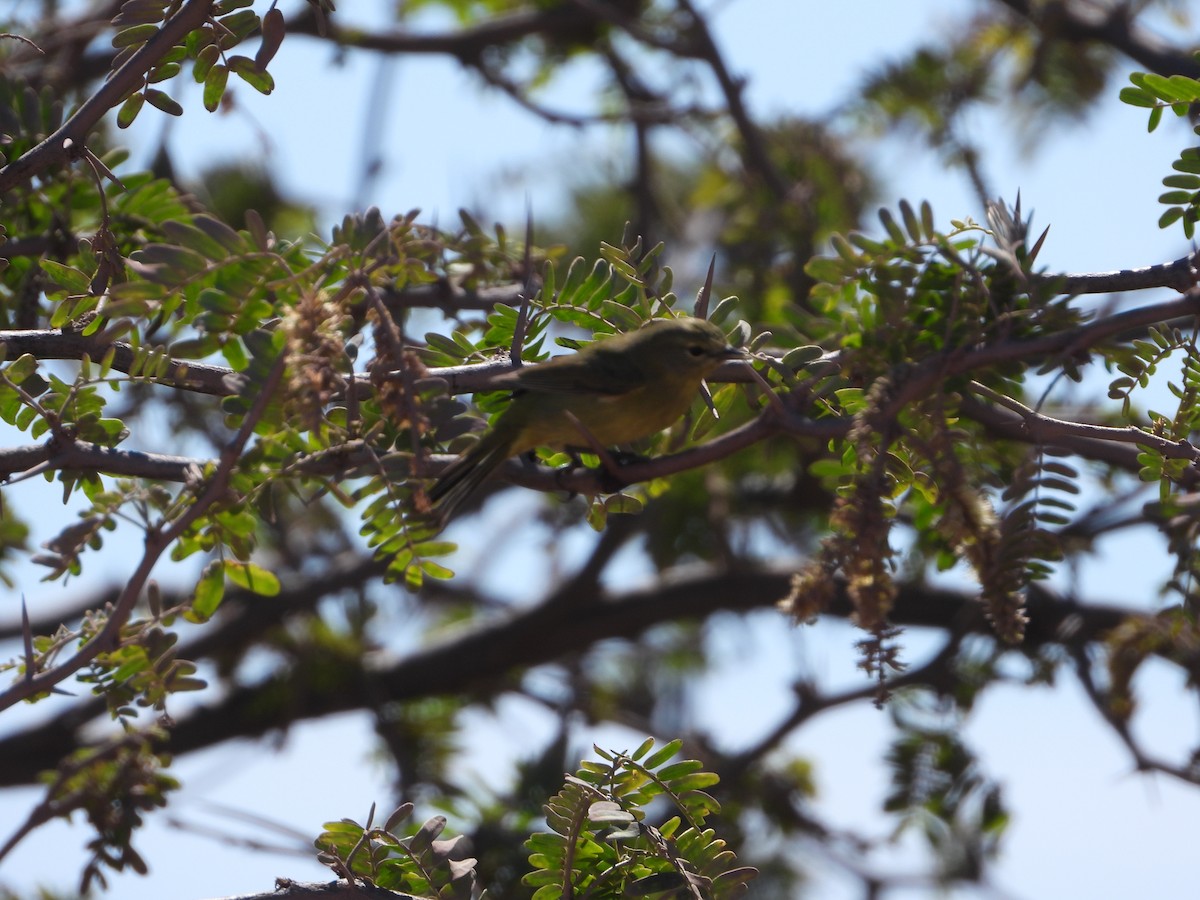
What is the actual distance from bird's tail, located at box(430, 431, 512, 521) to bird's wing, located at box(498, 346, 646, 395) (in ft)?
0.46

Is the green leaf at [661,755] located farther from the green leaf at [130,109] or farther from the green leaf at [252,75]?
the green leaf at [130,109]

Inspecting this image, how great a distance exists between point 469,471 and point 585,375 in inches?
15.8

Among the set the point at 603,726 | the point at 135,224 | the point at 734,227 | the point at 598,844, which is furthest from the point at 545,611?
the point at 598,844

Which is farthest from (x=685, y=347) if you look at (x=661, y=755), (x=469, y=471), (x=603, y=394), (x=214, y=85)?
(x=214, y=85)

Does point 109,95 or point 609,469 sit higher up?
point 109,95

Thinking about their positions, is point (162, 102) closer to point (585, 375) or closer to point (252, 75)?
point (252, 75)

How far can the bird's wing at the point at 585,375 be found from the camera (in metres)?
2.66

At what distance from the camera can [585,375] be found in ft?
9.37

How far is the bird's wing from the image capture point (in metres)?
2.66

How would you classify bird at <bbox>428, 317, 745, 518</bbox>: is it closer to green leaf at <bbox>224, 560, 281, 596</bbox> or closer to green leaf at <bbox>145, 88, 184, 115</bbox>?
green leaf at <bbox>224, 560, 281, 596</bbox>

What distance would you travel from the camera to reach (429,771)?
5430mm

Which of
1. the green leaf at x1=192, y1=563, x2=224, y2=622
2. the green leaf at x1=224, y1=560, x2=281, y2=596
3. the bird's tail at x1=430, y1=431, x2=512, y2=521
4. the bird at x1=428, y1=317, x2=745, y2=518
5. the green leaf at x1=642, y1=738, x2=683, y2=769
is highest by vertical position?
the bird at x1=428, y1=317, x2=745, y2=518

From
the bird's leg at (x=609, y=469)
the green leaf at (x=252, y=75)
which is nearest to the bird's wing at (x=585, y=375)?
the bird's leg at (x=609, y=469)

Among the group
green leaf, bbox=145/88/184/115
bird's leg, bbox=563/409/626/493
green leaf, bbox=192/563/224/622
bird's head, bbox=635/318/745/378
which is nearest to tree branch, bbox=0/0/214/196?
green leaf, bbox=145/88/184/115
